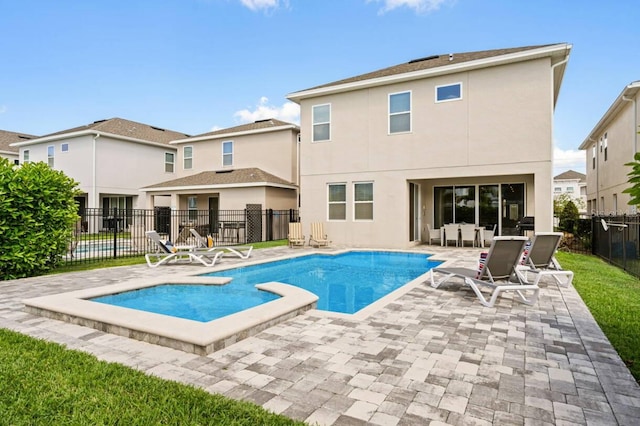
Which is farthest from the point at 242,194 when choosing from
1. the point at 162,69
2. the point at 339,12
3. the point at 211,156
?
the point at 339,12

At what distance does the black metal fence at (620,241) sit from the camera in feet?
30.5

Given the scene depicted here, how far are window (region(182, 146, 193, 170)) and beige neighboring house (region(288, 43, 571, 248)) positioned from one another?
1100cm

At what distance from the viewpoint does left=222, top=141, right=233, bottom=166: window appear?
77.0ft

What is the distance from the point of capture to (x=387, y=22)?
57.1 feet

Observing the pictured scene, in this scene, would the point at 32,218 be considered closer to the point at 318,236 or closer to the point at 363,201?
the point at 318,236

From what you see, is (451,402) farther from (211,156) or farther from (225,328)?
(211,156)

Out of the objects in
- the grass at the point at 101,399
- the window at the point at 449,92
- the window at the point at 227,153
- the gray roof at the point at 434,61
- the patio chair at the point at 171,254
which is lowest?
the grass at the point at 101,399

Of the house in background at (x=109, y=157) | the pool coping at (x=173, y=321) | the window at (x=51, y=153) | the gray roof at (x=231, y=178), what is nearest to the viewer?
the pool coping at (x=173, y=321)

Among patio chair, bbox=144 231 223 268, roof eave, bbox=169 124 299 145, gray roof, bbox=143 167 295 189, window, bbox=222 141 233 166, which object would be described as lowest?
patio chair, bbox=144 231 223 268

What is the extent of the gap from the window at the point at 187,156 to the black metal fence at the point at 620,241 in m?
22.3

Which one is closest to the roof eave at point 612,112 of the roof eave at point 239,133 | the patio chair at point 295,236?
the patio chair at point 295,236

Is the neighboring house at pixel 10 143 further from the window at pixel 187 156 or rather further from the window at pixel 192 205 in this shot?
the window at pixel 192 205

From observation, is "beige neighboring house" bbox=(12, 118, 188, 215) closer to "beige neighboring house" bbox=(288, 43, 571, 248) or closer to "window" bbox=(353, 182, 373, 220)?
"beige neighboring house" bbox=(288, 43, 571, 248)

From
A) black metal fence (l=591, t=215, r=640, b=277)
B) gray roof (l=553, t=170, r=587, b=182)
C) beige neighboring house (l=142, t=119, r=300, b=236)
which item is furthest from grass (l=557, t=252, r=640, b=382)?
gray roof (l=553, t=170, r=587, b=182)
